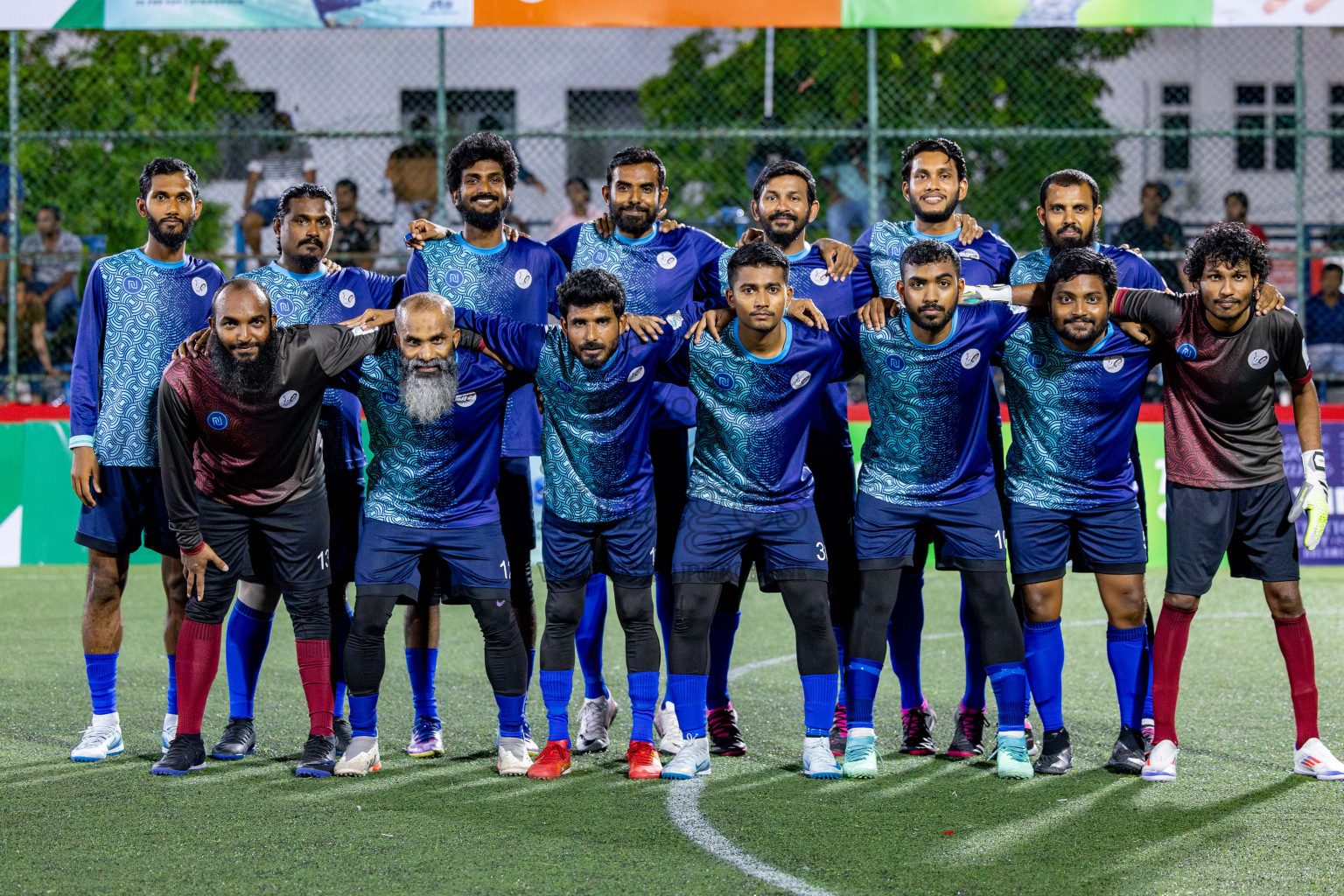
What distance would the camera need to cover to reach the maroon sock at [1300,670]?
5.44m

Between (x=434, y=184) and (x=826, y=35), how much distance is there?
5.23 m

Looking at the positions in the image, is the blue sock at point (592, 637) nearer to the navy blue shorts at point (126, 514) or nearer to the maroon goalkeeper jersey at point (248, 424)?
the maroon goalkeeper jersey at point (248, 424)

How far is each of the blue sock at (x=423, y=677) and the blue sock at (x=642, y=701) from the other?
796mm

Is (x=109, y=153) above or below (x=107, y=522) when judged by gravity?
above

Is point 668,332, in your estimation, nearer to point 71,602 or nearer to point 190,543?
point 190,543

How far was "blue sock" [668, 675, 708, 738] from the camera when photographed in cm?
537

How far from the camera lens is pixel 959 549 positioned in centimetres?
539

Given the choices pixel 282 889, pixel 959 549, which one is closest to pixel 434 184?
pixel 959 549

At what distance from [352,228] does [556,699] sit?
8.31 m

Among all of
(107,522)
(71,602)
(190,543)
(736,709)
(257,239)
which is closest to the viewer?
(190,543)

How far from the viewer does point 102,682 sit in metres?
5.75

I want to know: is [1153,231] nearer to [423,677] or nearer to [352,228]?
[352,228]

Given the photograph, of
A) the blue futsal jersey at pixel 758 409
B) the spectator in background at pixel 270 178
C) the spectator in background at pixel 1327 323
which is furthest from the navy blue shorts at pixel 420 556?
the spectator in background at pixel 1327 323

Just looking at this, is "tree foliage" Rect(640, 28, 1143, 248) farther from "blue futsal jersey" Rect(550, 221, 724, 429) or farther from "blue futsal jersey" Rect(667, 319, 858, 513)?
"blue futsal jersey" Rect(667, 319, 858, 513)
